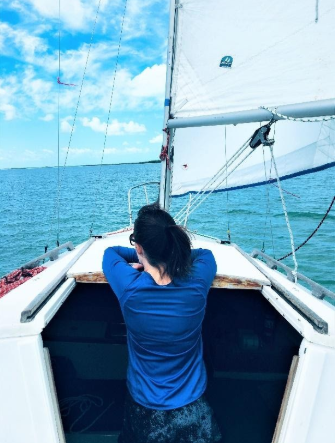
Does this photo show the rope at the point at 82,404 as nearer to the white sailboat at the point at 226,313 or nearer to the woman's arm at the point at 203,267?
the white sailboat at the point at 226,313

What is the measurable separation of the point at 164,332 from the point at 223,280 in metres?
1.04

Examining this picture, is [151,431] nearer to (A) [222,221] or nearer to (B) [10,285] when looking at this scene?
(B) [10,285]

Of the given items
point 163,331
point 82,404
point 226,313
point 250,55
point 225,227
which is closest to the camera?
point 163,331

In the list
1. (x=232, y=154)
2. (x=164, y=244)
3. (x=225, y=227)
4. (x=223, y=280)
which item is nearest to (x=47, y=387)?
(x=164, y=244)

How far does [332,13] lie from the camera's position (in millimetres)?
3459

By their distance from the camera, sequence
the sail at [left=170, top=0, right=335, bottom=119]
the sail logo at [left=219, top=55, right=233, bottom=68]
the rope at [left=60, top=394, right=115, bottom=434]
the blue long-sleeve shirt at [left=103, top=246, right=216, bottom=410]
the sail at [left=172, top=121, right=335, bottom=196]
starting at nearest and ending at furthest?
the blue long-sleeve shirt at [left=103, top=246, right=216, bottom=410] < the rope at [left=60, top=394, right=115, bottom=434] < the sail at [left=170, top=0, right=335, bottom=119] < the sail logo at [left=219, top=55, right=233, bottom=68] < the sail at [left=172, top=121, right=335, bottom=196]

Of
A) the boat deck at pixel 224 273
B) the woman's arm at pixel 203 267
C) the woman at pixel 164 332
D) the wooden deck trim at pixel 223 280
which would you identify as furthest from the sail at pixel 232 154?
the woman at pixel 164 332

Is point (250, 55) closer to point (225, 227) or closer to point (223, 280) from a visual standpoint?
point (223, 280)

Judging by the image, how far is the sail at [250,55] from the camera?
3.54m

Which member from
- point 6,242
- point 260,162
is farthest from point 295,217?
point 6,242

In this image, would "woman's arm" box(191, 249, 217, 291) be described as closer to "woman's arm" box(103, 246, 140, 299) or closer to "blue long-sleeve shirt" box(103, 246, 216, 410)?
"blue long-sleeve shirt" box(103, 246, 216, 410)

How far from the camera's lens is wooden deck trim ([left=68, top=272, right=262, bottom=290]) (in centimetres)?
261

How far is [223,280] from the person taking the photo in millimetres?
2613

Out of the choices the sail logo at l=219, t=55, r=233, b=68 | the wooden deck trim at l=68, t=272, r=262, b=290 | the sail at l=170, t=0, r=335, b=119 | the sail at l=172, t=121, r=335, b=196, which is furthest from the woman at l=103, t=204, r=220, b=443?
the sail at l=172, t=121, r=335, b=196
